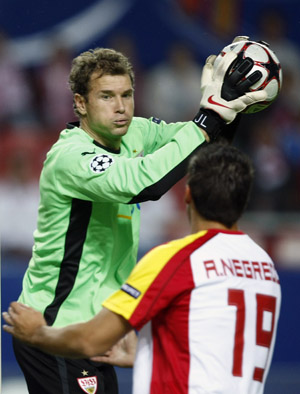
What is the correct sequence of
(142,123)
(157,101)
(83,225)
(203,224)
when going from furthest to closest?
(157,101)
(142,123)
(83,225)
(203,224)

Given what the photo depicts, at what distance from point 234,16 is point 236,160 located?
855 cm

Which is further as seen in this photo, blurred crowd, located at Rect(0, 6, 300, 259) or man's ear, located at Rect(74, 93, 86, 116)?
blurred crowd, located at Rect(0, 6, 300, 259)

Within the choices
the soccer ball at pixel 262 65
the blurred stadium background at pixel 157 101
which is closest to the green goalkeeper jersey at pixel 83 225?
the soccer ball at pixel 262 65

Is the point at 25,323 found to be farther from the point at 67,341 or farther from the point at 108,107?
the point at 108,107

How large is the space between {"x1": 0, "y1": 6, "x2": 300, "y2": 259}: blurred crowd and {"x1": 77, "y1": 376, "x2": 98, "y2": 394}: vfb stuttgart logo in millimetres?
Result: 4869

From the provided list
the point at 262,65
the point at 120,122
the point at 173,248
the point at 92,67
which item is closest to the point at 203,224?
the point at 173,248

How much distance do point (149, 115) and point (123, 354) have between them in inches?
273

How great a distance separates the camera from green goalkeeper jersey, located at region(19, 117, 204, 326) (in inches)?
153

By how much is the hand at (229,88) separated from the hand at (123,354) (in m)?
1.09

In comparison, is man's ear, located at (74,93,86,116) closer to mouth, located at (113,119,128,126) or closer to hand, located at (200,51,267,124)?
mouth, located at (113,119,128,126)

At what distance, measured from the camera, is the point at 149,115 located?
10.4 m

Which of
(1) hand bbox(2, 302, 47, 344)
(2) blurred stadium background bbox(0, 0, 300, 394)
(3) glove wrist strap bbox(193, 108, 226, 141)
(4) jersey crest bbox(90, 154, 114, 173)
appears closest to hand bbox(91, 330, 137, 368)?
(1) hand bbox(2, 302, 47, 344)

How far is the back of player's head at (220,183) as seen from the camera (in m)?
3.06

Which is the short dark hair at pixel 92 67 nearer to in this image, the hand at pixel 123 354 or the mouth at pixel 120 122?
the mouth at pixel 120 122
